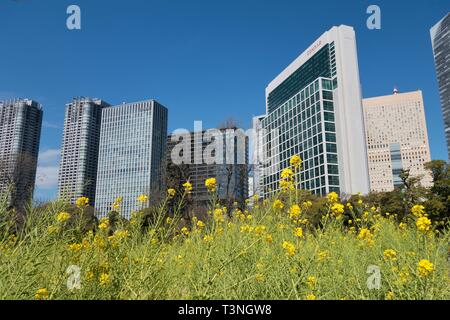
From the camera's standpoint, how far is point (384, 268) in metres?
2.18

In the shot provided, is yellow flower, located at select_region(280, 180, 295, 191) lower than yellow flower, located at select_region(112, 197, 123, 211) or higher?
higher

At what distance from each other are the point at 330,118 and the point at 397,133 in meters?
87.9

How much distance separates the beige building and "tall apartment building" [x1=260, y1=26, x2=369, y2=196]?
72.1 metres

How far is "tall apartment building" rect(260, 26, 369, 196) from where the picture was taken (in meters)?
43.1

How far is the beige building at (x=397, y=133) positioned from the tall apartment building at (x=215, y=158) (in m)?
97.2

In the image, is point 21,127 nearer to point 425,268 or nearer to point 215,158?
point 215,158

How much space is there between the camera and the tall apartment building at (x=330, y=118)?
43.1 meters

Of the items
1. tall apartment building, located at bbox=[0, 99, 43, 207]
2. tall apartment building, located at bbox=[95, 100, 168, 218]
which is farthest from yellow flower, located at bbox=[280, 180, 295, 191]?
tall apartment building, located at bbox=[0, 99, 43, 207]

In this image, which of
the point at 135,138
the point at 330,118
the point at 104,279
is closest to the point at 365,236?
the point at 104,279

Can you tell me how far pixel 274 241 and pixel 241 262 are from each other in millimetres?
637

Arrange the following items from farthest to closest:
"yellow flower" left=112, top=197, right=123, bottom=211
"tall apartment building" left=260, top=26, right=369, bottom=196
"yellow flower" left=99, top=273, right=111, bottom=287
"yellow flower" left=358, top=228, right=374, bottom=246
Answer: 1. "tall apartment building" left=260, top=26, right=369, bottom=196
2. "yellow flower" left=358, top=228, right=374, bottom=246
3. "yellow flower" left=112, top=197, right=123, bottom=211
4. "yellow flower" left=99, top=273, right=111, bottom=287

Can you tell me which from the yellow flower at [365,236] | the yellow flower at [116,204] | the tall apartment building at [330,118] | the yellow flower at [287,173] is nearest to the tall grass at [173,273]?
the yellow flower at [287,173]

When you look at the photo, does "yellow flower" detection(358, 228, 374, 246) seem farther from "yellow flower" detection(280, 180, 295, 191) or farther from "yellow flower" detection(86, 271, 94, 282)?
"yellow flower" detection(86, 271, 94, 282)

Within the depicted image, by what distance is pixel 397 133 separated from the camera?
390ft
